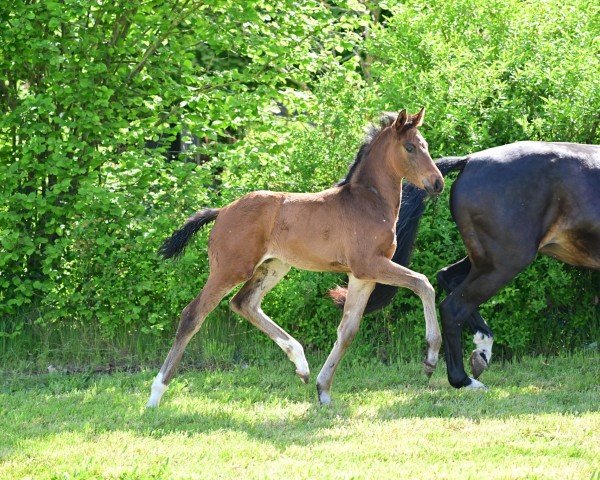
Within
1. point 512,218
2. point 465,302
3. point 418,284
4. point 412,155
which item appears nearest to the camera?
point 418,284

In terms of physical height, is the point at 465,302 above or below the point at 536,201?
below

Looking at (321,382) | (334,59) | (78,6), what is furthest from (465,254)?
(78,6)

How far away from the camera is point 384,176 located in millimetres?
6918

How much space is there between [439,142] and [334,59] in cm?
191

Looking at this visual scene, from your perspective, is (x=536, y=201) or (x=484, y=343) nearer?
(x=536, y=201)

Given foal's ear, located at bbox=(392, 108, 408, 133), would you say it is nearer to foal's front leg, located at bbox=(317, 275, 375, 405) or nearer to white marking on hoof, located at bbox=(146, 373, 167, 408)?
foal's front leg, located at bbox=(317, 275, 375, 405)

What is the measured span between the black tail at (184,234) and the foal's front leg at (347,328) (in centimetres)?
119

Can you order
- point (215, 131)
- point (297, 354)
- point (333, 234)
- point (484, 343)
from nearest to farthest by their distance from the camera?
1. point (333, 234)
2. point (297, 354)
3. point (484, 343)
4. point (215, 131)

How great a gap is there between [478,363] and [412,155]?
6.03ft

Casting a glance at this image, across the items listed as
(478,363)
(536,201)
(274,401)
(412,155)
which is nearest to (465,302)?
(478,363)

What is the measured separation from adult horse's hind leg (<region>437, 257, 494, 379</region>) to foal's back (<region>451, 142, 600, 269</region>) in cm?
51

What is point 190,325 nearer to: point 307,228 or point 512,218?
point 307,228

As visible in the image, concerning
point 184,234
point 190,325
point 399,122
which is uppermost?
point 399,122

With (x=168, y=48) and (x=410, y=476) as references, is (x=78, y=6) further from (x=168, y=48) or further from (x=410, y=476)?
(x=410, y=476)
